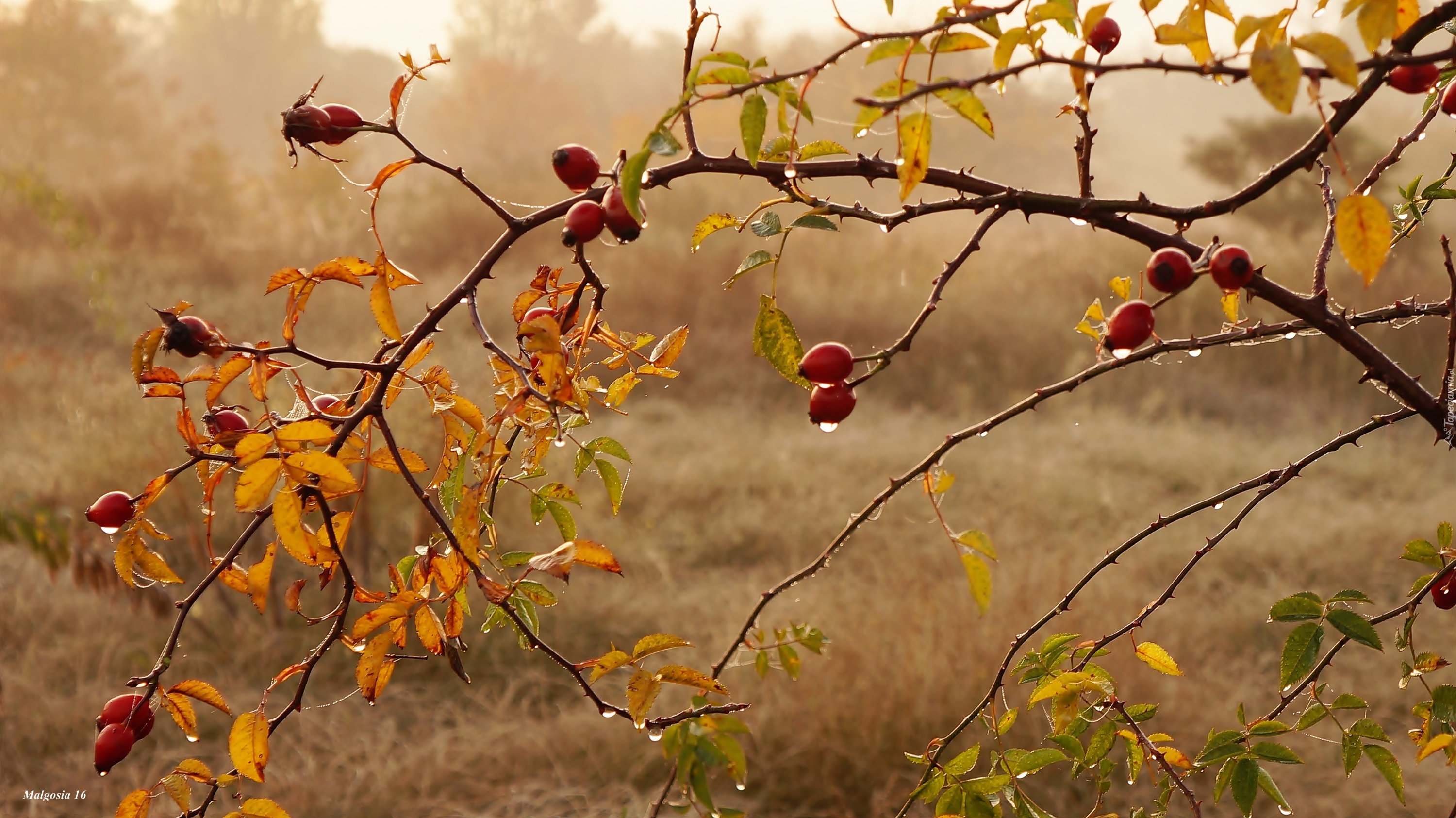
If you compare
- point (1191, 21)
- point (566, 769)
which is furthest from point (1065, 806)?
point (1191, 21)

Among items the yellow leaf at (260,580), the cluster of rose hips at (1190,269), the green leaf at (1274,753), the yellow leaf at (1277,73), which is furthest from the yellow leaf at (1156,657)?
the yellow leaf at (260,580)

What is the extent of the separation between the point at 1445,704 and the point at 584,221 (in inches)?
22.7

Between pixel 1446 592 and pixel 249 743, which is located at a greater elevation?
pixel 1446 592

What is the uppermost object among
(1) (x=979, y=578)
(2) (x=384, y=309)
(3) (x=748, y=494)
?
(3) (x=748, y=494)

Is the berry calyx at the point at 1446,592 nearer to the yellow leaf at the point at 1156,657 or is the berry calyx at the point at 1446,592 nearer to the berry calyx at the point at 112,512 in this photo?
the yellow leaf at the point at 1156,657

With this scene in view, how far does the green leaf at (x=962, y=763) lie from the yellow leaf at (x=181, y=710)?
40 centimetres

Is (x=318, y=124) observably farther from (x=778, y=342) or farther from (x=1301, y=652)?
(x=1301, y=652)

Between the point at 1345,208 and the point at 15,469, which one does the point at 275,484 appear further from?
the point at 15,469

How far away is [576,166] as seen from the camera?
44 cm

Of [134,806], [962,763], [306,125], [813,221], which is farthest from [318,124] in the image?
[962,763]

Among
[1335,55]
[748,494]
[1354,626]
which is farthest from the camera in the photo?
[748,494]

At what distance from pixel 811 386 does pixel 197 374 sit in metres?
0.30

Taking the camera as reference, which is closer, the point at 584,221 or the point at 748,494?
the point at 584,221

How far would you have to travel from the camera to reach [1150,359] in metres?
0.55
